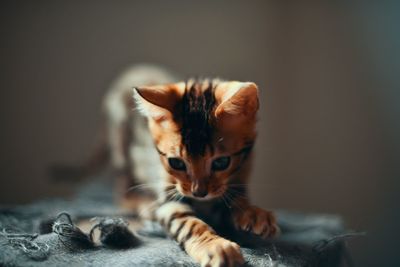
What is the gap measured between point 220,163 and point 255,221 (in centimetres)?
15

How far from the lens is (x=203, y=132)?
994 mm

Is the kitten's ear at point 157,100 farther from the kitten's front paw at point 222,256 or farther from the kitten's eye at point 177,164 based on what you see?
the kitten's front paw at point 222,256

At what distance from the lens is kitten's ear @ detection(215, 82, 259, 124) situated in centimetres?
95

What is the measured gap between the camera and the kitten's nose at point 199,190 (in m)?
1.00

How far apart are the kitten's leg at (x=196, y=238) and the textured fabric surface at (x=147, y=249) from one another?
0.02 meters

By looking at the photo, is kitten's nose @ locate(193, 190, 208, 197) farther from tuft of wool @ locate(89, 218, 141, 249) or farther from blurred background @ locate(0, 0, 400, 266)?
blurred background @ locate(0, 0, 400, 266)

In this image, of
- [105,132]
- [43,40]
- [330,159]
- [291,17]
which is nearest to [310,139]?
[330,159]

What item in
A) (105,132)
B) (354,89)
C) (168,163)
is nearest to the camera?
(168,163)

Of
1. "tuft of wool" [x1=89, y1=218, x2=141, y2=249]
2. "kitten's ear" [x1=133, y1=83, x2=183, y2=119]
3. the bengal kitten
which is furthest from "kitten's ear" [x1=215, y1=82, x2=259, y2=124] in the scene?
"tuft of wool" [x1=89, y1=218, x2=141, y2=249]

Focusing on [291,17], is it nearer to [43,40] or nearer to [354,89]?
[354,89]

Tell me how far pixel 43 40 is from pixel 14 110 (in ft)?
1.08

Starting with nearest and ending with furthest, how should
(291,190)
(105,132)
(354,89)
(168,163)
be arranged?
(168,163) → (105,132) → (354,89) → (291,190)

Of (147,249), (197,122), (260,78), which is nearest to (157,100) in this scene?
(197,122)

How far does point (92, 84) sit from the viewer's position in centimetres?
203
